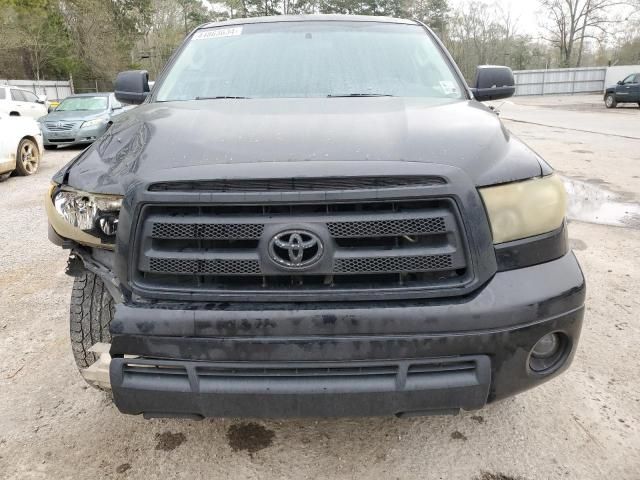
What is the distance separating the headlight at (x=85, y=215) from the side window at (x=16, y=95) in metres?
15.3

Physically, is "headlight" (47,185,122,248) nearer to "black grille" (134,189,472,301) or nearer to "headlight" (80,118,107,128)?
"black grille" (134,189,472,301)

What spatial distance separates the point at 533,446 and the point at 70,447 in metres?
2.00

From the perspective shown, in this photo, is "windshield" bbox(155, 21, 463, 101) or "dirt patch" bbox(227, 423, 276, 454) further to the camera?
"windshield" bbox(155, 21, 463, 101)

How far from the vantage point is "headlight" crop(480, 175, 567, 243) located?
176 cm

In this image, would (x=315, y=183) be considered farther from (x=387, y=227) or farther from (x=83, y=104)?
(x=83, y=104)

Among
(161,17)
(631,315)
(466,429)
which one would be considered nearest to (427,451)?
(466,429)

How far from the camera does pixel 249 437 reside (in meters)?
2.29

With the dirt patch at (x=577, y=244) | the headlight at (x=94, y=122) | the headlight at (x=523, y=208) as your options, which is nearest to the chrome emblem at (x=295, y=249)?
the headlight at (x=523, y=208)

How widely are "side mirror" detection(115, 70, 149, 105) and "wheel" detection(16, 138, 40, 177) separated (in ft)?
21.6

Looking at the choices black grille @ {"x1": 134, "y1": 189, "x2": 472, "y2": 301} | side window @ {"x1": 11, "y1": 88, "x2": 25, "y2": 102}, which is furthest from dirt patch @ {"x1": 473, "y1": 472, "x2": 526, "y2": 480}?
side window @ {"x1": 11, "y1": 88, "x2": 25, "y2": 102}

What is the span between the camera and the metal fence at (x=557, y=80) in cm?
4094

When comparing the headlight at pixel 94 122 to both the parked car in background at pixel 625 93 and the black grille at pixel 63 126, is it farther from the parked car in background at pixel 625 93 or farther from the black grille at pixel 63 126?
the parked car in background at pixel 625 93

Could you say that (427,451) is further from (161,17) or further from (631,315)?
(161,17)

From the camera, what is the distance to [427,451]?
2.19 m
